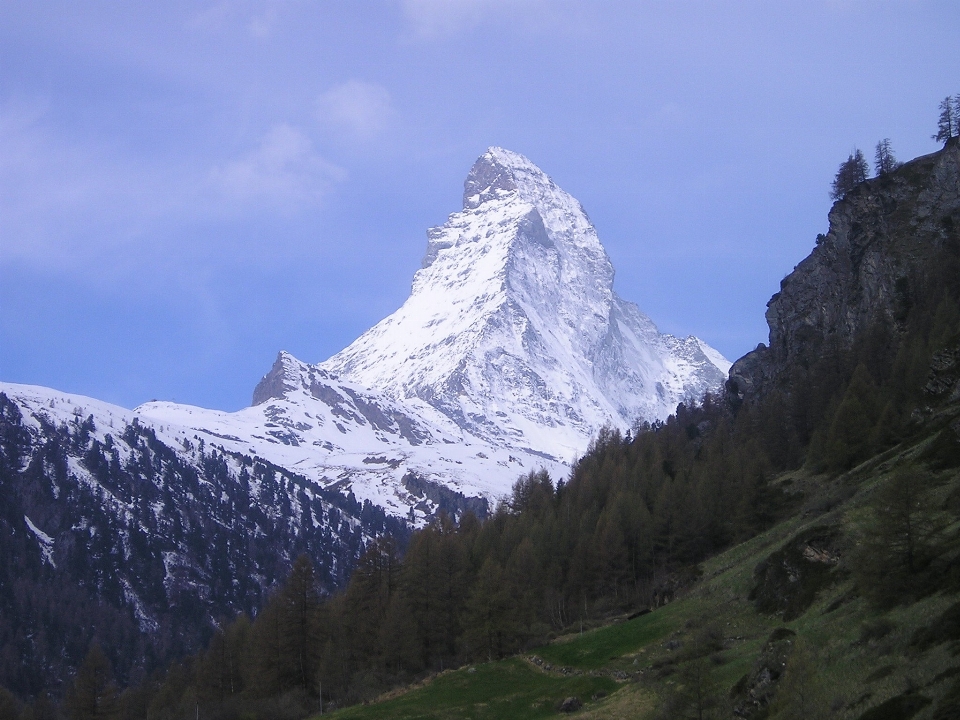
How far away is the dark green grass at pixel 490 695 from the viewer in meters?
53.4

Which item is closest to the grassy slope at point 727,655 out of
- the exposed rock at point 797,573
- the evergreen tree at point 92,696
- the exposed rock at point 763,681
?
the exposed rock at point 797,573

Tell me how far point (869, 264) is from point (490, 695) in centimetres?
8857

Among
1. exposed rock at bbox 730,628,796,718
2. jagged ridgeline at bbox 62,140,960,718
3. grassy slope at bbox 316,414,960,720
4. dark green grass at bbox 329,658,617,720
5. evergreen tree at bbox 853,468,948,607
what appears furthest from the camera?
dark green grass at bbox 329,658,617,720

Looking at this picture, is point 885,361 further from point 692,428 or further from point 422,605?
point 422,605

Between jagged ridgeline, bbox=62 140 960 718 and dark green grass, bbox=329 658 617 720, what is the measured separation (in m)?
0.33

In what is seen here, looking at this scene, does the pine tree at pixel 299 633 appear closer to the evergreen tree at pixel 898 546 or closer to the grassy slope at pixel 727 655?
the grassy slope at pixel 727 655

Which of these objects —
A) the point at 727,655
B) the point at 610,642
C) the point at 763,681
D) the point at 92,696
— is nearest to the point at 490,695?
the point at 610,642

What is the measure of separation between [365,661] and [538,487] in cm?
5696

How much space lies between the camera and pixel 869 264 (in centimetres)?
12188

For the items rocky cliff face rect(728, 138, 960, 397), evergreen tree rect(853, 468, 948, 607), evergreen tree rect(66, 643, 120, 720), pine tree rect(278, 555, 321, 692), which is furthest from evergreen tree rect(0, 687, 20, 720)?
rocky cliff face rect(728, 138, 960, 397)

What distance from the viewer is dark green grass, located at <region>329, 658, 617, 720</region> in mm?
53406

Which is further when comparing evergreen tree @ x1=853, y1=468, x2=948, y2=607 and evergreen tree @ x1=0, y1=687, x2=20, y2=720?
evergreen tree @ x1=0, y1=687, x2=20, y2=720

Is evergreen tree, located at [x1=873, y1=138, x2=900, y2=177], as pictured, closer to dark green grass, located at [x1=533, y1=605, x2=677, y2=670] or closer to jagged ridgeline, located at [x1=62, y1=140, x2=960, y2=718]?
jagged ridgeline, located at [x1=62, y1=140, x2=960, y2=718]

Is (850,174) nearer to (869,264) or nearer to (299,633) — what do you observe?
(869,264)
